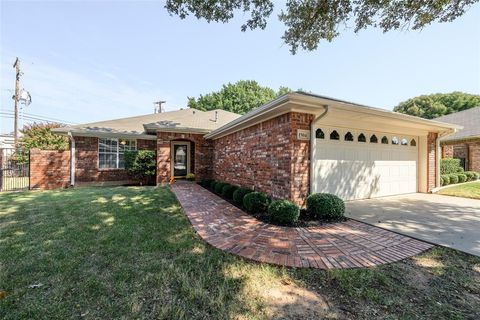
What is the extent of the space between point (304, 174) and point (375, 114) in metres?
2.65

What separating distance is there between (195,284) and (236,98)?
97.9ft

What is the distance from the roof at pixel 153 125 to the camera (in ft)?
36.4

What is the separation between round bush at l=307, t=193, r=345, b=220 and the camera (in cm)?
500

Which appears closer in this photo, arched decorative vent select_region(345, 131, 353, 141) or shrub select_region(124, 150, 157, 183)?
arched decorative vent select_region(345, 131, 353, 141)

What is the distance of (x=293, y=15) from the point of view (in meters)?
6.29

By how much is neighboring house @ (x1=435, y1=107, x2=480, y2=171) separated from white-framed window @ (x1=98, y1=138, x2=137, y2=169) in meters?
19.5

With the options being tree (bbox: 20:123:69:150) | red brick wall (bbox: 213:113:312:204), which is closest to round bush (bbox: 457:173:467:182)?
red brick wall (bbox: 213:113:312:204)

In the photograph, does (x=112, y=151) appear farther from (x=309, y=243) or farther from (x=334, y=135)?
(x=309, y=243)

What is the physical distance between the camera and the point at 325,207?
5.00 meters

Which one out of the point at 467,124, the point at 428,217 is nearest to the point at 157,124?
the point at 428,217

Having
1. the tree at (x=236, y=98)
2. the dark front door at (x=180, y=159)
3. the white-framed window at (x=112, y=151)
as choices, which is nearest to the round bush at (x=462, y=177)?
the dark front door at (x=180, y=159)

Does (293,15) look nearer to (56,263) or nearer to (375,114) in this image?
(375,114)

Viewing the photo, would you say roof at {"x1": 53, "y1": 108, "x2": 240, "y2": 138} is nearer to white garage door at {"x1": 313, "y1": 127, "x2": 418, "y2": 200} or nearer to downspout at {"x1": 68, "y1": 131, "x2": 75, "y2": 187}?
downspout at {"x1": 68, "y1": 131, "x2": 75, "y2": 187}

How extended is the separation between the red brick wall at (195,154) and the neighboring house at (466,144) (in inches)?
581
